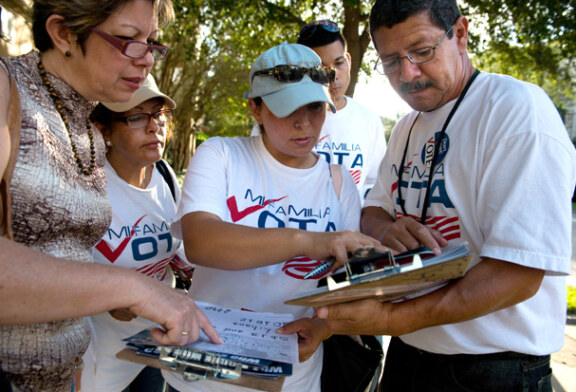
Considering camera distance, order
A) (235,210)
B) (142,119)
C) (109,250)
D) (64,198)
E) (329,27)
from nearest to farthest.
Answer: (64,198), (235,210), (109,250), (142,119), (329,27)

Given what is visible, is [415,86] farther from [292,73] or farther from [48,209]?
[48,209]

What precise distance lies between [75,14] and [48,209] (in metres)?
0.63

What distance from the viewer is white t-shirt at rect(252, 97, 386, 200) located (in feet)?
10.4

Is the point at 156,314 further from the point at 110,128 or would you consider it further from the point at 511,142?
the point at 110,128

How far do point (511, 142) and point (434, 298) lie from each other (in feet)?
1.88

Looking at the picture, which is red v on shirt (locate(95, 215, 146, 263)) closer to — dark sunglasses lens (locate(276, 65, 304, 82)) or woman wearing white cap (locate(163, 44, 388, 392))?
woman wearing white cap (locate(163, 44, 388, 392))

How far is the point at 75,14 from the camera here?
1359mm

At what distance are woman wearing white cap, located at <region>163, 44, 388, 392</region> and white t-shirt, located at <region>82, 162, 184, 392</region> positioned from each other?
477mm

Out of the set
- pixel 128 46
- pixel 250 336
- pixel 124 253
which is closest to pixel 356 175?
pixel 124 253

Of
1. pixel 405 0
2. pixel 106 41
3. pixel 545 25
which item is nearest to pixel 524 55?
pixel 545 25

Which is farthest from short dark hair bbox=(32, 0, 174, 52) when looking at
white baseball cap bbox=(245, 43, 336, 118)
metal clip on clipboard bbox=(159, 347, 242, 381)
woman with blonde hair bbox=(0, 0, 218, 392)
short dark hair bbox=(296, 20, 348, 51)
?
short dark hair bbox=(296, 20, 348, 51)

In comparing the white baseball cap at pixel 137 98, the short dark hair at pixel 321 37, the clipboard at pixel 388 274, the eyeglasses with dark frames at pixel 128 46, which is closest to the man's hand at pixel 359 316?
the clipboard at pixel 388 274

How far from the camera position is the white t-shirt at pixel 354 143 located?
3176 mm

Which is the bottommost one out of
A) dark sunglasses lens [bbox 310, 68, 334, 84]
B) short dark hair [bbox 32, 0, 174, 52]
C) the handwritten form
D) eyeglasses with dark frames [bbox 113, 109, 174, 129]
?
the handwritten form
